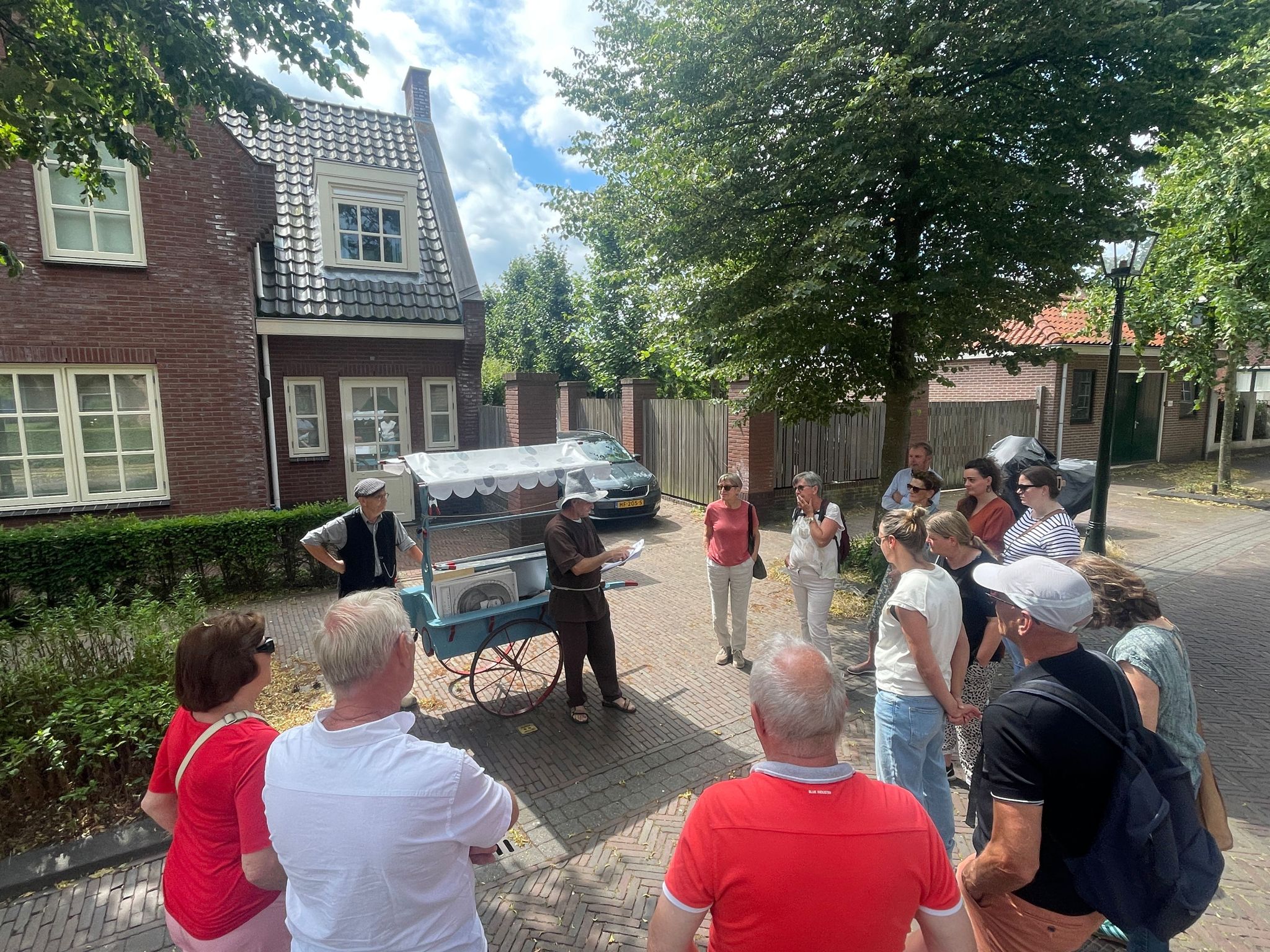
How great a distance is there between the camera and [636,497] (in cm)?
1194

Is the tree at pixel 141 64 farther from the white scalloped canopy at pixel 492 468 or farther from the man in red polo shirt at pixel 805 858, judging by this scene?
the man in red polo shirt at pixel 805 858

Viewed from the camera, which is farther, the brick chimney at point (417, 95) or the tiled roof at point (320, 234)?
the brick chimney at point (417, 95)

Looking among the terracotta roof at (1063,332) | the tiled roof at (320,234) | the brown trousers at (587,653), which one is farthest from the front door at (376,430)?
the terracotta roof at (1063,332)

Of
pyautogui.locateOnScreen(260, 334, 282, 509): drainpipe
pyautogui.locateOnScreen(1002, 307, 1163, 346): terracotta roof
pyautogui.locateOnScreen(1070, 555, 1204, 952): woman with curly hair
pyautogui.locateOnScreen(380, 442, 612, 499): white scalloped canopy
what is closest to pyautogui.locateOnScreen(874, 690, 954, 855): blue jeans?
pyautogui.locateOnScreen(1070, 555, 1204, 952): woman with curly hair

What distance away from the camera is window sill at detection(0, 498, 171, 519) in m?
8.61

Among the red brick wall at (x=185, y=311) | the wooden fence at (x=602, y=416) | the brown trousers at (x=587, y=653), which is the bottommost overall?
the brown trousers at (x=587, y=653)

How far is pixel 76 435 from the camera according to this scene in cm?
886

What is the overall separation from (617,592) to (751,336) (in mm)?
3574

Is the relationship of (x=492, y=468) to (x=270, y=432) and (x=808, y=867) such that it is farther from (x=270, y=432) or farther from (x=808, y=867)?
(x=270, y=432)

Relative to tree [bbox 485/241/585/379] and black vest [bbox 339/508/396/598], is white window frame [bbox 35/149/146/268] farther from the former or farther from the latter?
tree [bbox 485/241/585/379]

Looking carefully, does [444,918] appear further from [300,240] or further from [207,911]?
[300,240]

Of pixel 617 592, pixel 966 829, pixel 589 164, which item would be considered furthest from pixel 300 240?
pixel 966 829

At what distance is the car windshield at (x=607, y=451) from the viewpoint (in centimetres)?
1271

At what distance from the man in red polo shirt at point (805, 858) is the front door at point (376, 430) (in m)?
10.5
